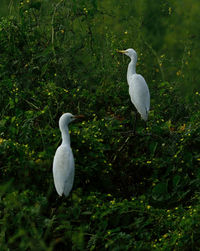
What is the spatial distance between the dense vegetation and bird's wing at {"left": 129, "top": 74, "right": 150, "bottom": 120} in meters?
0.12

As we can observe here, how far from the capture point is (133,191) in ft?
11.4

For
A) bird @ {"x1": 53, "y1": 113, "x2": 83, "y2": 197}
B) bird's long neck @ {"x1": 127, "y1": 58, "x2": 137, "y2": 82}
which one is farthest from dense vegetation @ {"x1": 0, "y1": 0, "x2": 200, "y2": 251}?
bird's long neck @ {"x1": 127, "y1": 58, "x2": 137, "y2": 82}

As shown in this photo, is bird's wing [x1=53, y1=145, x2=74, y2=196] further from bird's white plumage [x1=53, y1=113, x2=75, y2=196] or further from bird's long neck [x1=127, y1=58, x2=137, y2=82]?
bird's long neck [x1=127, y1=58, x2=137, y2=82]

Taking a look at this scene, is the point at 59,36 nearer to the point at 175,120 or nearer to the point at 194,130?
the point at 175,120

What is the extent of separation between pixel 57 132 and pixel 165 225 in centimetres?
111

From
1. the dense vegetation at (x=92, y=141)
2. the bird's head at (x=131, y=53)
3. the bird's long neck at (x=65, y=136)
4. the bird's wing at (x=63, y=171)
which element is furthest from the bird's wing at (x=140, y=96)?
the bird's wing at (x=63, y=171)

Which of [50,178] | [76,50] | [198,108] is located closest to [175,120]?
[198,108]

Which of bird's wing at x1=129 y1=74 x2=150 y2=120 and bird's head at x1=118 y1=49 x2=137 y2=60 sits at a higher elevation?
bird's head at x1=118 y1=49 x2=137 y2=60

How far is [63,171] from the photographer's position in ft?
9.60

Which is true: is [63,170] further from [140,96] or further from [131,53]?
[131,53]

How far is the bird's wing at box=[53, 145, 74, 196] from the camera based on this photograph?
2.94m

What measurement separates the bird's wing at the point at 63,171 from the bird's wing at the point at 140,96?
917mm

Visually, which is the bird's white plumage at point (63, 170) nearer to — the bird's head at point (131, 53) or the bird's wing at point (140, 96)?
the bird's wing at point (140, 96)

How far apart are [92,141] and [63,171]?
468 millimetres
